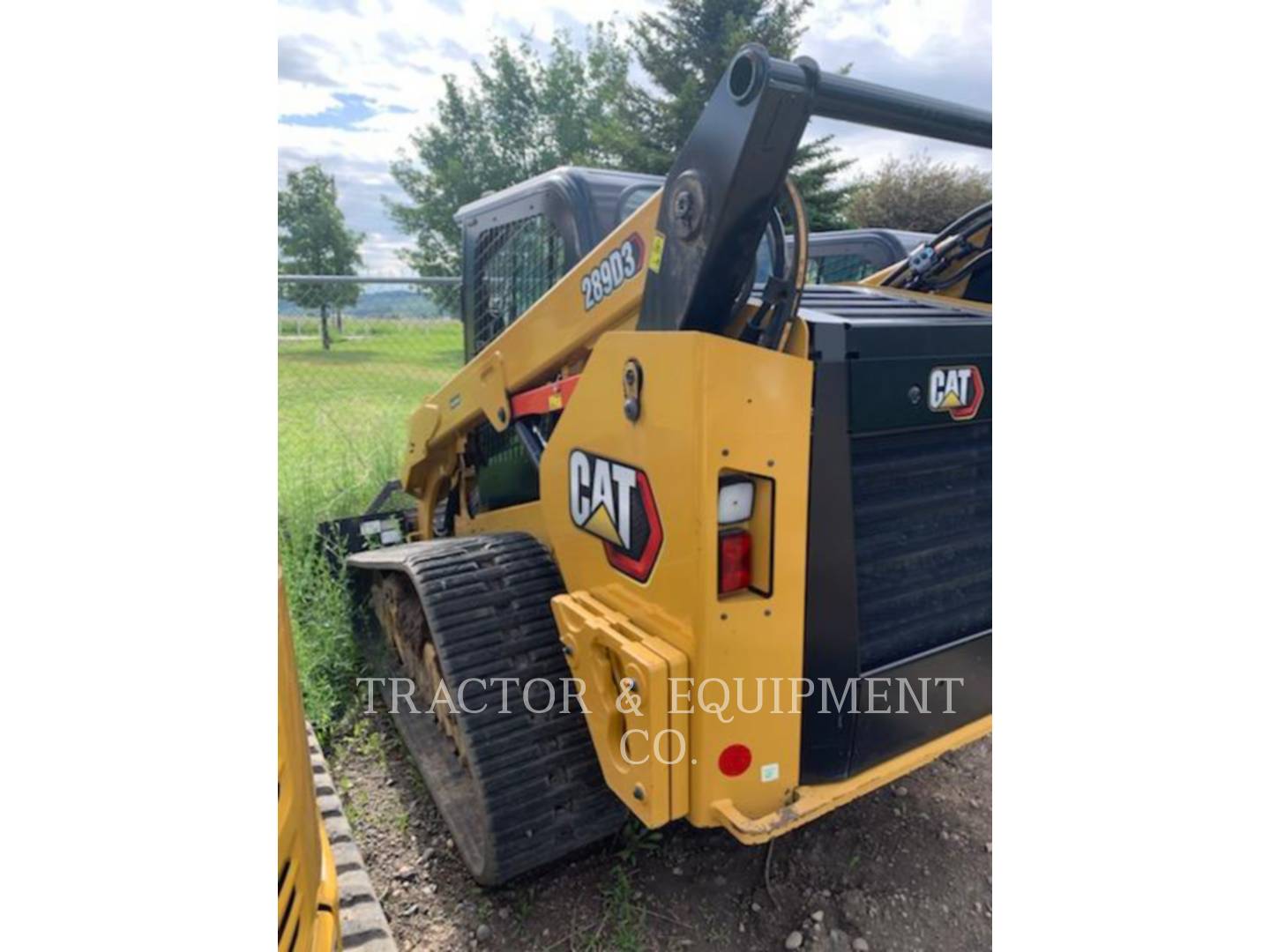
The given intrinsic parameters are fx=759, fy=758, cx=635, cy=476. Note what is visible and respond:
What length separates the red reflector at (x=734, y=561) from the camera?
170cm

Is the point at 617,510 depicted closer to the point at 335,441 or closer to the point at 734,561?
the point at 734,561

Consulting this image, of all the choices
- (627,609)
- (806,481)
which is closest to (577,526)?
(627,609)

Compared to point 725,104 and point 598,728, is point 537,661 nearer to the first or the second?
point 598,728

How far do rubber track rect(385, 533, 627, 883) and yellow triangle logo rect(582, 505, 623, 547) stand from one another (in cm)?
40

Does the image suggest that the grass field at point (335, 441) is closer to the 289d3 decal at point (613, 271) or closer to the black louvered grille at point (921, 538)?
the 289d3 decal at point (613, 271)

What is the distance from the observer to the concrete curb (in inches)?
74.3

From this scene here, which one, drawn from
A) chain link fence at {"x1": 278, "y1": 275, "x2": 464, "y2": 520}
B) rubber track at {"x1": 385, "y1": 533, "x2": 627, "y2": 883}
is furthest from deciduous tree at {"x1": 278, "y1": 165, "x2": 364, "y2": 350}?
rubber track at {"x1": 385, "y1": 533, "x2": 627, "y2": 883}

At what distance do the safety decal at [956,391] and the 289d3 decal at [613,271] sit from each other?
810 mm

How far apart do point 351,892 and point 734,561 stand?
4.57 ft

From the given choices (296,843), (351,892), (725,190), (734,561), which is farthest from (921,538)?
(351,892)

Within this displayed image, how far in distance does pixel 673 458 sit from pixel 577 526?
23.5 inches

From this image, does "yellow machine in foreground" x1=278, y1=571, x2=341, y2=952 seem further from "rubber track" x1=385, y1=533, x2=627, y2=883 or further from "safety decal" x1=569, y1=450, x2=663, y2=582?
"safety decal" x1=569, y1=450, x2=663, y2=582

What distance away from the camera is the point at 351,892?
204 centimetres

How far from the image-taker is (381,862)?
98.0 inches
